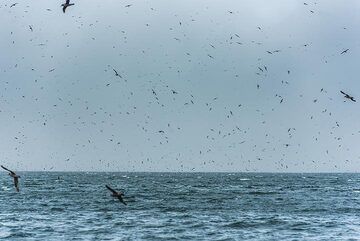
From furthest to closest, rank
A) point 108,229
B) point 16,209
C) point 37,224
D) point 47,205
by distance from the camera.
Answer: point 47,205 < point 16,209 < point 37,224 < point 108,229

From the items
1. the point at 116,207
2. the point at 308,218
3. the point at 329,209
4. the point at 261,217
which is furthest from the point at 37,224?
the point at 329,209

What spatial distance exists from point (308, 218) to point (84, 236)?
77.0ft

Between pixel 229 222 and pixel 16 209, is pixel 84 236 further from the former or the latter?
pixel 16 209

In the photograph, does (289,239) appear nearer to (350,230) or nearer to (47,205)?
(350,230)

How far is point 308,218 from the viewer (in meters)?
51.9

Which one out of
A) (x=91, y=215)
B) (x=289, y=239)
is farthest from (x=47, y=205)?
(x=289, y=239)

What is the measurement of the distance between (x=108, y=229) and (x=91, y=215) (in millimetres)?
11291

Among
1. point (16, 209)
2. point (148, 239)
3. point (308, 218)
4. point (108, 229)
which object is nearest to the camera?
point (148, 239)

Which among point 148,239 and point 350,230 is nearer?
point 148,239

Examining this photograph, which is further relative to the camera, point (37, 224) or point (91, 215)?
point (91, 215)

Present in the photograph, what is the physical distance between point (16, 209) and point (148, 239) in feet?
90.4

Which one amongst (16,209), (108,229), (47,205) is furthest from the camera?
(47,205)

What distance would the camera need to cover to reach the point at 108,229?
141 ft

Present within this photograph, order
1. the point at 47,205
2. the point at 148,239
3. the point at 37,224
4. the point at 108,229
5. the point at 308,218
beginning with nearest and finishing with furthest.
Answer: the point at 148,239, the point at 108,229, the point at 37,224, the point at 308,218, the point at 47,205
